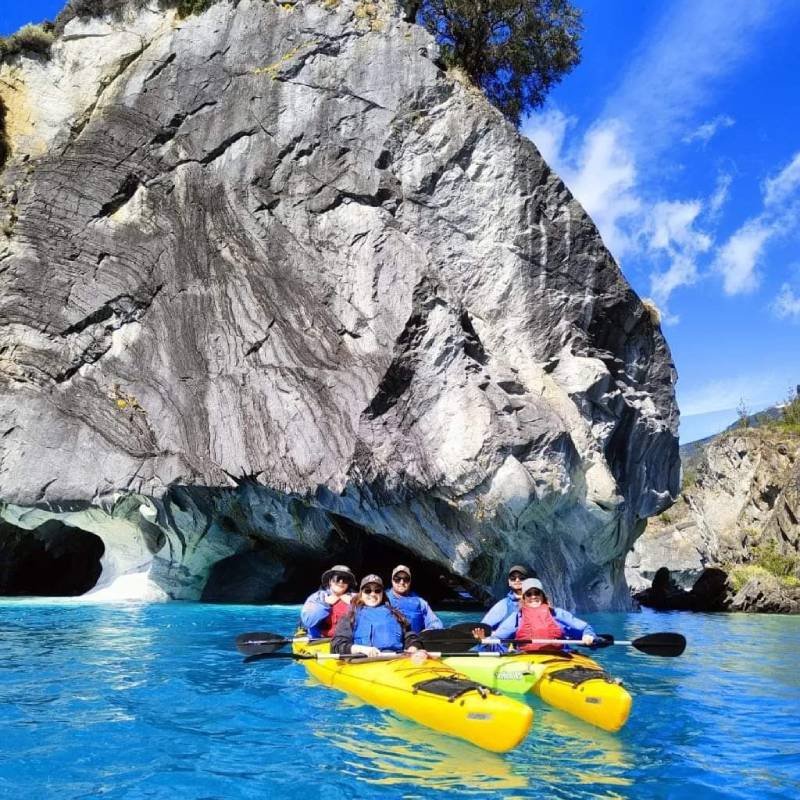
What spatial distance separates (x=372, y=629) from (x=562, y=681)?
2.27m

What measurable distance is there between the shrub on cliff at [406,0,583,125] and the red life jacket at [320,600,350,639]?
21.3m

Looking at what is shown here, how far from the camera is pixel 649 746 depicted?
6.36 metres

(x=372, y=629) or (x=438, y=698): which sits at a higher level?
(x=372, y=629)

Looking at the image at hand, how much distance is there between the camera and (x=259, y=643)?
9.26 metres

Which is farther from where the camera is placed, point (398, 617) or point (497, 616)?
point (497, 616)

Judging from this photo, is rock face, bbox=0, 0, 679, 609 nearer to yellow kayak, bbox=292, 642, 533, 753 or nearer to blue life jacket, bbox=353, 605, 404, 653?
blue life jacket, bbox=353, 605, 404, 653

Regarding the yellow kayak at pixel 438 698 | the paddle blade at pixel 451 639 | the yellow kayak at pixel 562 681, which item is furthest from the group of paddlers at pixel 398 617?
the yellow kayak at pixel 562 681

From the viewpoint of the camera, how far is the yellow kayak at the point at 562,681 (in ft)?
22.1

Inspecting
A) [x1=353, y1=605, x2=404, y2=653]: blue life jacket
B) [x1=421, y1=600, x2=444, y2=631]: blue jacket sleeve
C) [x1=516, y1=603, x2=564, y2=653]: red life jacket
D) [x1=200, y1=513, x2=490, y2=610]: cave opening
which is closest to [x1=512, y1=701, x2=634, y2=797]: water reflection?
[x1=516, y1=603, x2=564, y2=653]: red life jacket

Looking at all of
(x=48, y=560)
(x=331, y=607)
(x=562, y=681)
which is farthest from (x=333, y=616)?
(x=48, y=560)

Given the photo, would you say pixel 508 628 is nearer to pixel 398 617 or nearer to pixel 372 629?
pixel 398 617

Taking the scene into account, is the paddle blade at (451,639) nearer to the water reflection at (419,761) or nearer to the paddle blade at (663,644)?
the paddle blade at (663,644)

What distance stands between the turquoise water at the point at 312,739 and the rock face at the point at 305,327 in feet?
26.6

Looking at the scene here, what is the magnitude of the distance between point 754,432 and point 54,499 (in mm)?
32234
